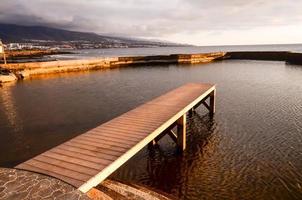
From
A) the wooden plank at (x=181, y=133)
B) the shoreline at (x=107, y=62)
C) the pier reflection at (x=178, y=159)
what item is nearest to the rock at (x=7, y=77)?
the shoreline at (x=107, y=62)

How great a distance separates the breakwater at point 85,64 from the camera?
136 feet

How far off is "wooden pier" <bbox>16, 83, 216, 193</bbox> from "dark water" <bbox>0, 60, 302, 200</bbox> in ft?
6.83

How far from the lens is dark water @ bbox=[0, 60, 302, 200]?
10367 mm

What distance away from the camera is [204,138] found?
14984 mm

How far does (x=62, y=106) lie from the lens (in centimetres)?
2231

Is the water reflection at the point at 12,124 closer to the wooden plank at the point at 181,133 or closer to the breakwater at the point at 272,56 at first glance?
the wooden plank at the point at 181,133

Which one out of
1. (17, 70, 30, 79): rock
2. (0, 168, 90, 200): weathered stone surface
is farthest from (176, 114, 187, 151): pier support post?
(17, 70, 30, 79): rock

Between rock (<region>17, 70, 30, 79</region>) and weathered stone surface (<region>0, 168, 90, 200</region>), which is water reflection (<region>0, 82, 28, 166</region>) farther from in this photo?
rock (<region>17, 70, 30, 79</region>)

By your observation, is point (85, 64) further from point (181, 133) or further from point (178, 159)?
point (178, 159)

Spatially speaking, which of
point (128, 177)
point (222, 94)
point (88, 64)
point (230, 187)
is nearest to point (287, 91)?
point (222, 94)

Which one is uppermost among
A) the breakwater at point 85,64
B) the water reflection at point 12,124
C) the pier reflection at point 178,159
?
the breakwater at point 85,64

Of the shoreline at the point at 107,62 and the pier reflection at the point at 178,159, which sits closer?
the pier reflection at the point at 178,159

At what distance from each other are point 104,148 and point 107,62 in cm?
4879

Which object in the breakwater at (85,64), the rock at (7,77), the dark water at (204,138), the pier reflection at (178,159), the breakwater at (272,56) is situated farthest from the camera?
the breakwater at (272,56)
